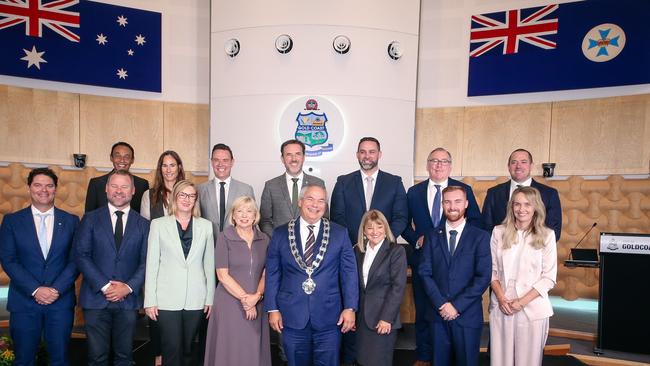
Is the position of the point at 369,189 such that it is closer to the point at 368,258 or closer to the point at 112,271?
the point at 368,258

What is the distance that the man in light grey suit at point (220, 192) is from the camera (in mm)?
3635

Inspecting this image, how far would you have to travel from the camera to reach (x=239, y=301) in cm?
295

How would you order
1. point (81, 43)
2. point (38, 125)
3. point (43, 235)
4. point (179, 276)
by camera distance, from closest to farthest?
1. point (179, 276)
2. point (43, 235)
3. point (38, 125)
4. point (81, 43)

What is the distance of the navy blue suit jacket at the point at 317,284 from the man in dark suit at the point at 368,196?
94cm

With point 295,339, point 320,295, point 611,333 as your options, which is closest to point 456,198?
point 320,295

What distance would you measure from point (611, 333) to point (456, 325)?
1.90 metres

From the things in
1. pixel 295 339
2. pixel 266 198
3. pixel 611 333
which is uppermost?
pixel 266 198

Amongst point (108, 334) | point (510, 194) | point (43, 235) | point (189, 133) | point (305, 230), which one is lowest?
point (108, 334)

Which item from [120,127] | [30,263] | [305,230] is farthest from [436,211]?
[120,127]

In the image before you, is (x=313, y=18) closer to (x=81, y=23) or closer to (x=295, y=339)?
(x=81, y=23)

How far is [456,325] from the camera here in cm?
295

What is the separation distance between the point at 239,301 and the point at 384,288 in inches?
40.0

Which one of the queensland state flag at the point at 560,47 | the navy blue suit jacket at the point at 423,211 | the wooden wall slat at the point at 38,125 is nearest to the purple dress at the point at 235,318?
the navy blue suit jacket at the point at 423,211

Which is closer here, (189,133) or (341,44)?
(341,44)
